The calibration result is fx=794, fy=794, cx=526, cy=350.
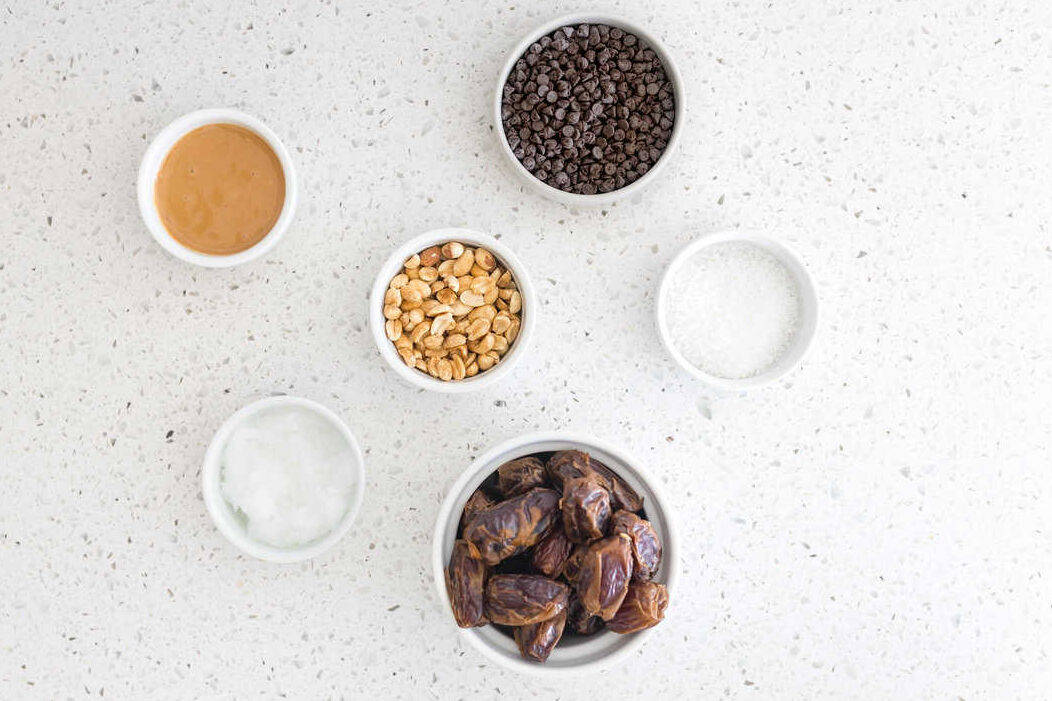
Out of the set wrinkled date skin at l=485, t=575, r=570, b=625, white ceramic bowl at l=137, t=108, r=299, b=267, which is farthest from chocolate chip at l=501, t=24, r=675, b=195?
wrinkled date skin at l=485, t=575, r=570, b=625

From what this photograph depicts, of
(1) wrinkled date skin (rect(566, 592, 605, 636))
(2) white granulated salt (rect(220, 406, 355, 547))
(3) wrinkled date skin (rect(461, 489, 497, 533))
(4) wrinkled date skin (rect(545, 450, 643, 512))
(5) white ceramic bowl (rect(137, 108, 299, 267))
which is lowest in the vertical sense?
(1) wrinkled date skin (rect(566, 592, 605, 636))

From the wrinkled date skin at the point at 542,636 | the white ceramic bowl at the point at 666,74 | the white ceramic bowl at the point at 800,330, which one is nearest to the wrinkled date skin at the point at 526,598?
the wrinkled date skin at the point at 542,636

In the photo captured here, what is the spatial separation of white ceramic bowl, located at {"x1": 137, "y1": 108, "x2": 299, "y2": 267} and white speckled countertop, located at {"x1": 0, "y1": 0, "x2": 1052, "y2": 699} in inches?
2.8

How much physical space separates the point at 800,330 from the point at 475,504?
525 millimetres

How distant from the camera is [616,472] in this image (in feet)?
3.38

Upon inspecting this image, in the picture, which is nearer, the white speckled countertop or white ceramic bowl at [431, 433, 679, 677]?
white ceramic bowl at [431, 433, 679, 677]

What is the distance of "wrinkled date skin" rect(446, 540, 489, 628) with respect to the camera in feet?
3.14

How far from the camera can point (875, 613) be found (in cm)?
117

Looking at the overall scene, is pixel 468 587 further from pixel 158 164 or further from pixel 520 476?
pixel 158 164

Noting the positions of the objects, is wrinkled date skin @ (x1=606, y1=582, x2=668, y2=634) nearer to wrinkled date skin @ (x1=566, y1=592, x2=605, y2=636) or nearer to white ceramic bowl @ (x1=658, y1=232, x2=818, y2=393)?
wrinkled date skin @ (x1=566, y1=592, x2=605, y2=636)

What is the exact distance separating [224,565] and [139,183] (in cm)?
55

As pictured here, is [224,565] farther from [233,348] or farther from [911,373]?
[911,373]

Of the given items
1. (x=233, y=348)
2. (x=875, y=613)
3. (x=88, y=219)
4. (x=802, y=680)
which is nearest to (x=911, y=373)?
(x=875, y=613)

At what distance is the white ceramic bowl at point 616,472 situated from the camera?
0.98 metres
